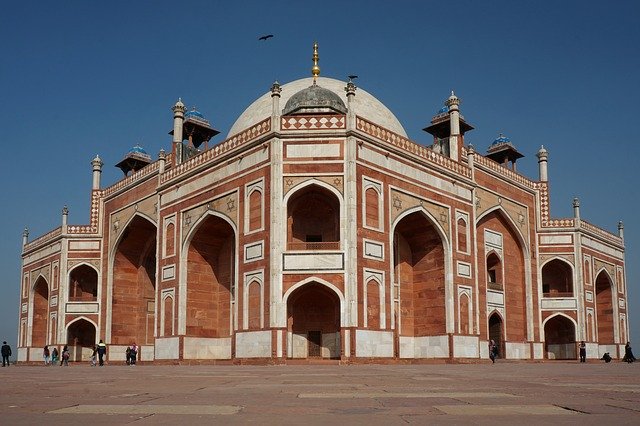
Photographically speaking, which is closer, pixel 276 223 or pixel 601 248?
pixel 276 223

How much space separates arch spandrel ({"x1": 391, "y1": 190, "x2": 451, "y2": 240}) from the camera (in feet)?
76.3

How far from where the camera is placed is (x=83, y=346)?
34250 millimetres

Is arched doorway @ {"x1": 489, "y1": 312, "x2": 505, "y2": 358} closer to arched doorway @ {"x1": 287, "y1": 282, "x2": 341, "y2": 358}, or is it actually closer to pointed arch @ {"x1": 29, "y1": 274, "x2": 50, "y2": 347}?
arched doorway @ {"x1": 287, "y1": 282, "x2": 341, "y2": 358}

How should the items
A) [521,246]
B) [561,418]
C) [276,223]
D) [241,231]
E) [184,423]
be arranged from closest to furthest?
[184,423]
[561,418]
[276,223]
[241,231]
[521,246]

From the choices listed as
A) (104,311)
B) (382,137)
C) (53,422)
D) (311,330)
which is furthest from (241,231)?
(53,422)

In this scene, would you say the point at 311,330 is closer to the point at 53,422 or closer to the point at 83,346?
the point at 83,346

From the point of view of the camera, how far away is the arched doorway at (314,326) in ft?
74.9

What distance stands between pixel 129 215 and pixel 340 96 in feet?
36.3

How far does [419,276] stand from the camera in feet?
84.4

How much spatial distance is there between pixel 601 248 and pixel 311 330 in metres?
19.4

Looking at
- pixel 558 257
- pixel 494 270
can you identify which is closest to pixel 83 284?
pixel 494 270

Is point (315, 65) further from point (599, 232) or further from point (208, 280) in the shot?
point (599, 232)

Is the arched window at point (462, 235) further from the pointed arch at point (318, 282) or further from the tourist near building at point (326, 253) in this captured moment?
the pointed arch at point (318, 282)

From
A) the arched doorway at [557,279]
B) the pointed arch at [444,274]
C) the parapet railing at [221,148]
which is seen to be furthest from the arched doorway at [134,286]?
the arched doorway at [557,279]
